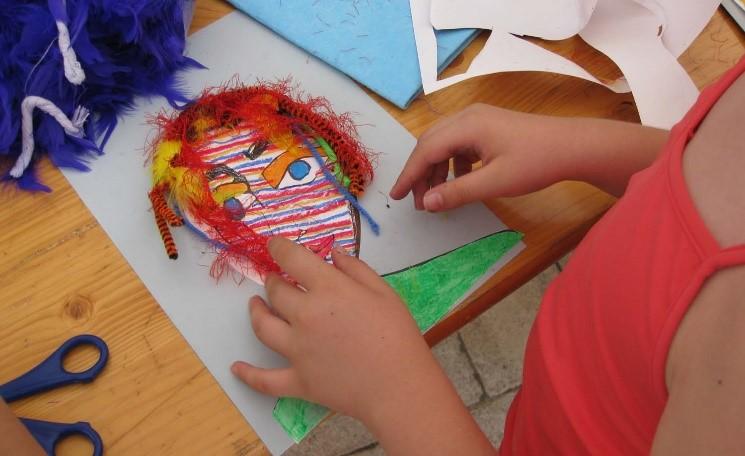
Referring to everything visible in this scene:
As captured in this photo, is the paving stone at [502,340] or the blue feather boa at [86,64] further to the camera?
the paving stone at [502,340]

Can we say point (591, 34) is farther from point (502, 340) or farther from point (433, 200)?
point (502, 340)

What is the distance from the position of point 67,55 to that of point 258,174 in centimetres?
18

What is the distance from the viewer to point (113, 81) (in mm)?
555

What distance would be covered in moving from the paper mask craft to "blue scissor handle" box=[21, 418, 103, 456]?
0.14 metres

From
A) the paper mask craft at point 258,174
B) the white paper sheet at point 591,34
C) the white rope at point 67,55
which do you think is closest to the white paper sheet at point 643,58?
the white paper sheet at point 591,34

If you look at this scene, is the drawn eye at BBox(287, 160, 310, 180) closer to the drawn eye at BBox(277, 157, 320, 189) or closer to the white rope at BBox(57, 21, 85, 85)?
the drawn eye at BBox(277, 157, 320, 189)

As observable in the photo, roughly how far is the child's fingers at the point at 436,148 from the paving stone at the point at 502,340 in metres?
0.66

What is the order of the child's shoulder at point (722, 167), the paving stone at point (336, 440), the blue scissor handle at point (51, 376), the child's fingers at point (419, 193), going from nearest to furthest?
the child's shoulder at point (722, 167) → the blue scissor handle at point (51, 376) → the child's fingers at point (419, 193) → the paving stone at point (336, 440)

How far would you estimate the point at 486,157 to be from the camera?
531 millimetres

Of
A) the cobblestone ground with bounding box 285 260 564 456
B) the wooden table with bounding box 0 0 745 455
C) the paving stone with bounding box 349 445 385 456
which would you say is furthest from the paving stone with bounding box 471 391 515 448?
the wooden table with bounding box 0 0 745 455

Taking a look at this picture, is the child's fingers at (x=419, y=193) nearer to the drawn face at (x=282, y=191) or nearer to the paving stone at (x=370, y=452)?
the drawn face at (x=282, y=191)

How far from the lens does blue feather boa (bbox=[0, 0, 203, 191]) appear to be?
1.70 ft

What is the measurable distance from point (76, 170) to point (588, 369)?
0.43 meters

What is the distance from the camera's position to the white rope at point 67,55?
513mm
